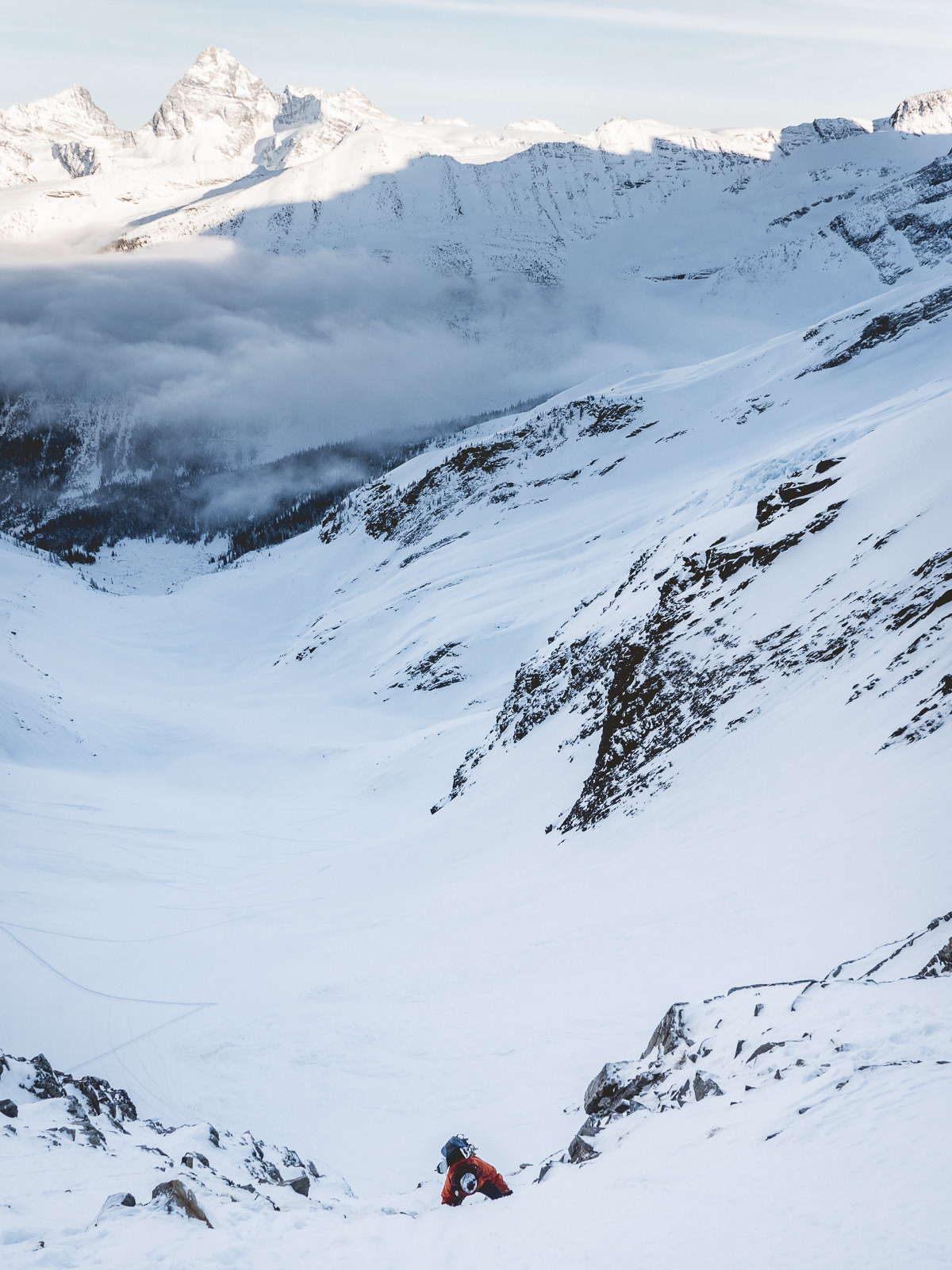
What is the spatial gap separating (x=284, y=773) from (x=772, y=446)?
5281 centimetres

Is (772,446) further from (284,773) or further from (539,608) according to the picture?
(284,773)

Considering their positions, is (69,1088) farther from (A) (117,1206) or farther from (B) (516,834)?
(B) (516,834)

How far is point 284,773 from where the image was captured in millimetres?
42594

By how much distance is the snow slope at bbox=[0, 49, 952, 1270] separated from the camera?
690 cm

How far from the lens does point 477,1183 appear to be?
28.3ft

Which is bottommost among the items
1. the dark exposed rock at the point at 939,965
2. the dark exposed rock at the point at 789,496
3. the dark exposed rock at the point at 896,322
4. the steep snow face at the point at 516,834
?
the steep snow face at the point at 516,834

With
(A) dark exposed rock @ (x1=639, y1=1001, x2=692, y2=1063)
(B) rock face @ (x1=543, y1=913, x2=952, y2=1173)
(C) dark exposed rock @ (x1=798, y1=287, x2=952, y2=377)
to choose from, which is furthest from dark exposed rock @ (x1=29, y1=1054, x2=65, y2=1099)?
(C) dark exposed rock @ (x1=798, y1=287, x2=952, y2=377)

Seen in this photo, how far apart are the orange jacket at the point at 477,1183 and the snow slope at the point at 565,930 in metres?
0.28

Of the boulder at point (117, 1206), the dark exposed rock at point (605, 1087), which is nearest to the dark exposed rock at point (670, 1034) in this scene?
the dark exposed rock at point (605, 1087)

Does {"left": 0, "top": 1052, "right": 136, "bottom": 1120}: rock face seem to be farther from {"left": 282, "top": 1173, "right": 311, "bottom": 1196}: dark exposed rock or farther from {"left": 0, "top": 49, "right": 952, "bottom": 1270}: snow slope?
{"left": 282, "top": 1173, "right": 311, "bottom": 1196}: dark exposed rock

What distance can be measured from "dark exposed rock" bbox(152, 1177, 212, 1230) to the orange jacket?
263 cm

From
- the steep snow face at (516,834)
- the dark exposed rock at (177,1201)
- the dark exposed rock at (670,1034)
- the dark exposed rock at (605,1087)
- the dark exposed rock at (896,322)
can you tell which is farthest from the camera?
the dark exposed rock at (896,322)

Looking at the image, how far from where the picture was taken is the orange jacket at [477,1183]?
856 cm

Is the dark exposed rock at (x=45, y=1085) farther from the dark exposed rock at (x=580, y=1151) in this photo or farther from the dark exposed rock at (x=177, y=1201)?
the dark exposed rock at (x=580, y=1151)
